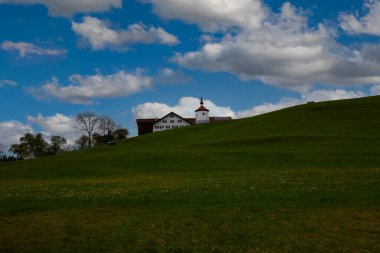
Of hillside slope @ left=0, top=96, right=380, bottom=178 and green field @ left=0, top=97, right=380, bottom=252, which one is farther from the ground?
hillside slope @ left=0, top=96, right=380, bottom=178

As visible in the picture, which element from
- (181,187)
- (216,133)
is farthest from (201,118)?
(181,187)

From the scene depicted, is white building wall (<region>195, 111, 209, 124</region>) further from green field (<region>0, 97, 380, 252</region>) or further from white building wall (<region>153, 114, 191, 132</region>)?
green field (<region>0, 97, 380, 252</region>)

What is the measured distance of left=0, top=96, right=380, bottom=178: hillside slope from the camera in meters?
46.9

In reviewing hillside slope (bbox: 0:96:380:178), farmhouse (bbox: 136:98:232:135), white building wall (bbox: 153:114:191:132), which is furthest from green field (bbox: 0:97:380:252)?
farmhouse (bbox: 136:98:232:135)

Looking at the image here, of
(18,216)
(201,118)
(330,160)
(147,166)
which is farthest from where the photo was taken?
(201,118)

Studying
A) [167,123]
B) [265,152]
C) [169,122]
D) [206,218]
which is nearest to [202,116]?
[169,122]

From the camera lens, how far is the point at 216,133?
299ft

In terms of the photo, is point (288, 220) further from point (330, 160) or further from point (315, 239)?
point (330, 160)

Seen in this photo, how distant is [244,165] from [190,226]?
31.3 m

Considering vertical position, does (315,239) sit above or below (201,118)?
below

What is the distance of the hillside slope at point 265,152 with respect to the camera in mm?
46922

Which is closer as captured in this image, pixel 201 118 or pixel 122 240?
pixel 122 240

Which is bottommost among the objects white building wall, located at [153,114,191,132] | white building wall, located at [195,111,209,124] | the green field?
the green field

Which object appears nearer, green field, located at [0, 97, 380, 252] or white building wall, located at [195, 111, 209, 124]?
green field, located at [0, 97, 380, 252]
